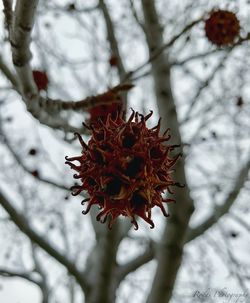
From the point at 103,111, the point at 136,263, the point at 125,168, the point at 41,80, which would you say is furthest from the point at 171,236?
the point at 125,168

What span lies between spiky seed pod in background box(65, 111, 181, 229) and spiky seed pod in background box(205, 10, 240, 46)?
1426mm

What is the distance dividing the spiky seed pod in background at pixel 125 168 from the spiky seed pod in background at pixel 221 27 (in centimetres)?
143

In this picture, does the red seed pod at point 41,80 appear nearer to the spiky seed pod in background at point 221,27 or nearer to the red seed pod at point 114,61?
the spiky seed pod in background at point 221,27

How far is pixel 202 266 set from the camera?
7945 millimetres

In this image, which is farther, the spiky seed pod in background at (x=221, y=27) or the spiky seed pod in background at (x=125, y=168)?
the spiky seed pod in background at (x=221, y=27)

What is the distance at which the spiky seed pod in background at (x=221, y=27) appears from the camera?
2.82 m

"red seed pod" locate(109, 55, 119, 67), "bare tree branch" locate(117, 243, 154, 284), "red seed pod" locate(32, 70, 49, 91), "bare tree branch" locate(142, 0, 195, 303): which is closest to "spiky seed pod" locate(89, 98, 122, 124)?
"red seed pod" locate(32, 70, 49, 91)

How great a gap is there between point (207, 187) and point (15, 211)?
11.5ft

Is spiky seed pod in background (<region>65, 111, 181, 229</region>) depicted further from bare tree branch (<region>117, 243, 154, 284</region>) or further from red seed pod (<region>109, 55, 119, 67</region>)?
red seed pod (<region>109, 55, 119, 67</region>)

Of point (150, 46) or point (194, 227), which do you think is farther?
point (194, 227)

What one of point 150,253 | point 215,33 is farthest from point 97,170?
point 150,253

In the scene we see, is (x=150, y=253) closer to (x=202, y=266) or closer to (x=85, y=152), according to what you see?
(x=85, y=152)

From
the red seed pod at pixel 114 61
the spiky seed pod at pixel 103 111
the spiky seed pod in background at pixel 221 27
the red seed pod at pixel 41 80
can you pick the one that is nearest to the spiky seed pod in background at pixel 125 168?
the spiky seed pod at pixel 103 111

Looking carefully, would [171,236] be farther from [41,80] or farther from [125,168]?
[125,168]
